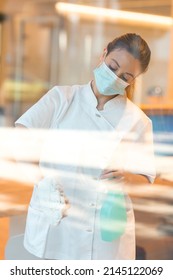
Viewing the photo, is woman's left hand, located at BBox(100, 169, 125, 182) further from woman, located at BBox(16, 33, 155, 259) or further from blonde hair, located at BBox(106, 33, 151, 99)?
blonde hair, located at BBox(106, 33, 151, 99)

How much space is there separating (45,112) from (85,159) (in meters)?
0.13

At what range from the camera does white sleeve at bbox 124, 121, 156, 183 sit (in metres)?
1.02

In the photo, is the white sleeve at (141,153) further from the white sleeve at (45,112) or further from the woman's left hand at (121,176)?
the white sleeve at (45,112)

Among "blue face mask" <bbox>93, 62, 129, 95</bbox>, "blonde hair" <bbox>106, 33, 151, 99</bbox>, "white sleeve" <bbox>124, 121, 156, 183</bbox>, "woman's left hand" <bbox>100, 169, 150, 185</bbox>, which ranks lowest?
"woman's left hand" <bbox>100, 169, 150, 185</bbox>

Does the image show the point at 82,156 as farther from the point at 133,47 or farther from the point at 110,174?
the point at 133,47

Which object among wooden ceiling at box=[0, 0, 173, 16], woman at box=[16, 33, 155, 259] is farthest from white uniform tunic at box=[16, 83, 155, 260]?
wooden ceiling at box=[0, 0, 173, 16]

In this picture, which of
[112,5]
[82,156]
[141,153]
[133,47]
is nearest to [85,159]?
[82,156]

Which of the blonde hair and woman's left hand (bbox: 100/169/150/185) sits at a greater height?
the blonde hair

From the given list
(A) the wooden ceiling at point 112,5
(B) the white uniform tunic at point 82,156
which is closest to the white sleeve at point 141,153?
(B) the white uniform tunic at point 82,156

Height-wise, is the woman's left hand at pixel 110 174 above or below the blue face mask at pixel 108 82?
below

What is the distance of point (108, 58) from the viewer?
0.99 m

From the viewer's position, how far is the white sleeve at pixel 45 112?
39.3 inches

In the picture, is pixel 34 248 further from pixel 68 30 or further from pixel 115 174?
pixel 68 30

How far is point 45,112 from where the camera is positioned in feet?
3.29
